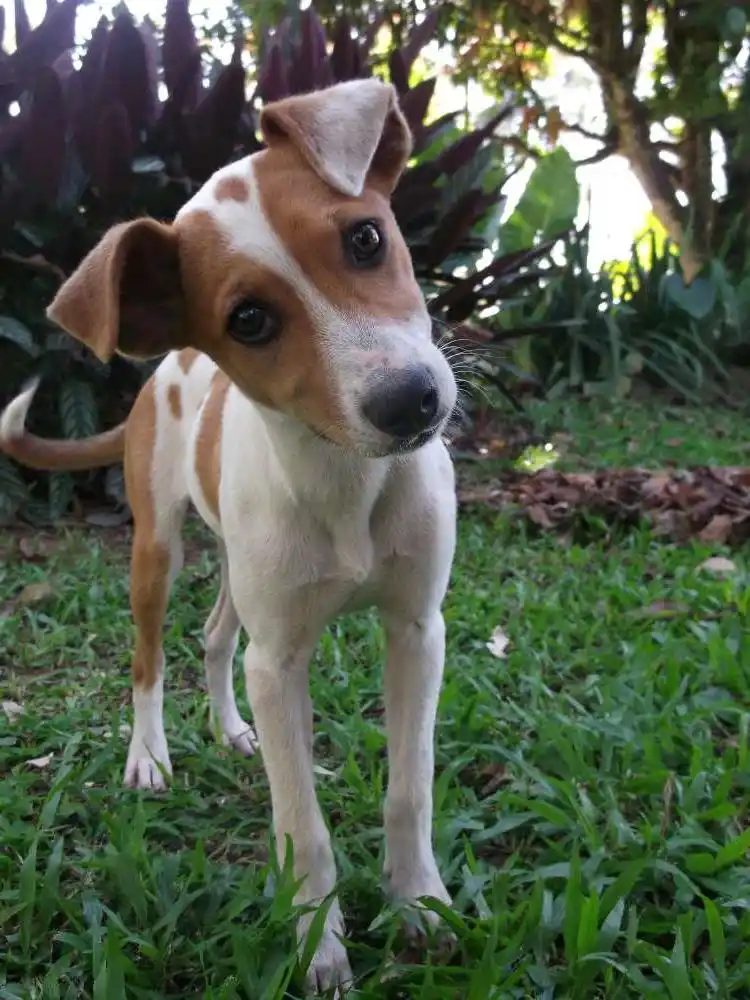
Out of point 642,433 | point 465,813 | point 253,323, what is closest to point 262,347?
point 253,323

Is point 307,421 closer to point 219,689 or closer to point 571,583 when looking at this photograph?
point 219,689

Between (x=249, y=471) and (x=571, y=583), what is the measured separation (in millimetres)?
2337

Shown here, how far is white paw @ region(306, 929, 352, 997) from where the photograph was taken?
2027 mm

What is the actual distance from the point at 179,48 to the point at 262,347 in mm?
4485

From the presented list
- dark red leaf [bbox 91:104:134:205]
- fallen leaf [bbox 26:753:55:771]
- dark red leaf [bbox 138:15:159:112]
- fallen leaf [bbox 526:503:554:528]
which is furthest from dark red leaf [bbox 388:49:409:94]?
fallen leaf [bbox 26:753:55:771]

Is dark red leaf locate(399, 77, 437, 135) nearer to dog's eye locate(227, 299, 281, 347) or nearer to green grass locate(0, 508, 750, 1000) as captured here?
green grass locate(0, 508, 750, 1000)

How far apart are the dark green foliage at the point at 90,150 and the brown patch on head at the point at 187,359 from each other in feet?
8.13

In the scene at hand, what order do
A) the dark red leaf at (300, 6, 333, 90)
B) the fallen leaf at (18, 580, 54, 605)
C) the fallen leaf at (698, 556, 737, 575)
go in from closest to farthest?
the fallen leaf at (698, 556, 737, 575) → the fallen leaf at (18, 580, 54, 605) → the dark red leaf at (300, 6, 333, 90)

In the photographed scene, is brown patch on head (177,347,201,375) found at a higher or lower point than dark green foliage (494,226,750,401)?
higher

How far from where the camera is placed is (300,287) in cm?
182

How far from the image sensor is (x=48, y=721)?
3191 mm

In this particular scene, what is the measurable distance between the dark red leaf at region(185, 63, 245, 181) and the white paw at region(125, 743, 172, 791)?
362cm

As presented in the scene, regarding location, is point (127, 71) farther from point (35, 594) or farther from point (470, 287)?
point (35, 594)

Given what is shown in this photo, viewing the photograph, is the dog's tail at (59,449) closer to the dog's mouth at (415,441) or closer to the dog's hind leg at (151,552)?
the dog's hind leg at (151,552)
